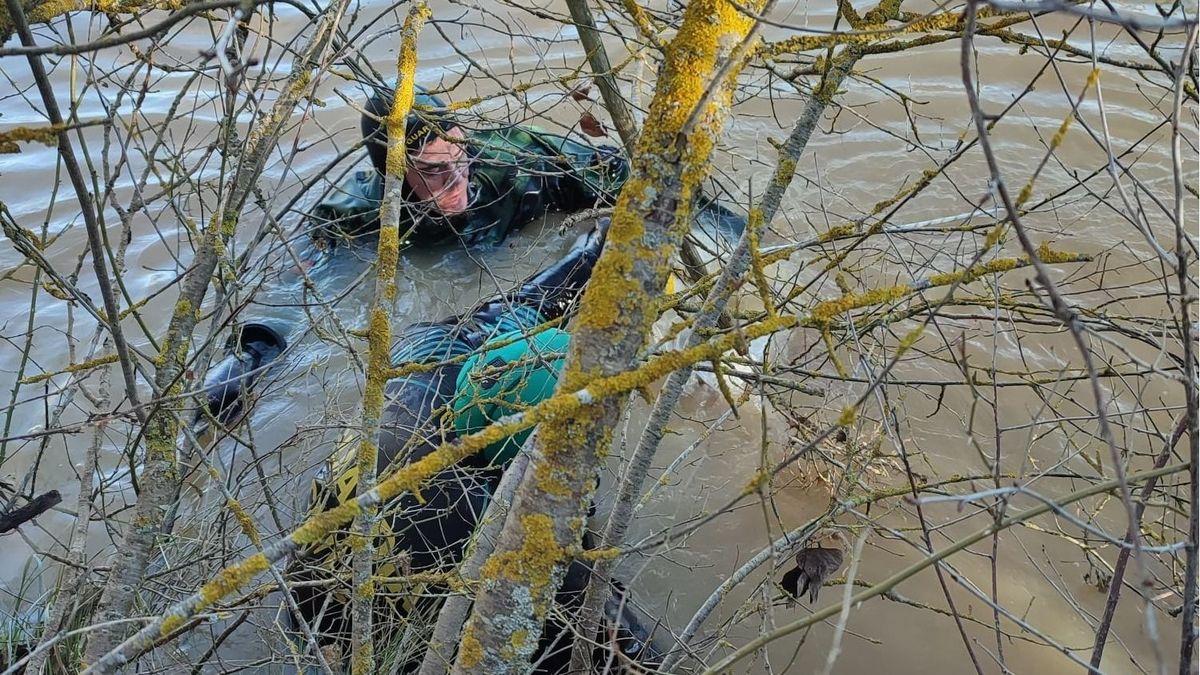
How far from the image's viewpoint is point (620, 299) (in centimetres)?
98

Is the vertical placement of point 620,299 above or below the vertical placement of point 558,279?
above

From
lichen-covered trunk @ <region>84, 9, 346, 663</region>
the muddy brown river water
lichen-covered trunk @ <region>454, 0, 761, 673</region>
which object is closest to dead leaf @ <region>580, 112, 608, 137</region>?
the muddy brown river water

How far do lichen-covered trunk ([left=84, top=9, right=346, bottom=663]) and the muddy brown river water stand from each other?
0.27ft

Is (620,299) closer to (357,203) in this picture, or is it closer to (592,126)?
(592,126)

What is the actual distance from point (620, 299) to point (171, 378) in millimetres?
967

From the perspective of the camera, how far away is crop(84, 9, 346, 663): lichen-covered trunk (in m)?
1.45

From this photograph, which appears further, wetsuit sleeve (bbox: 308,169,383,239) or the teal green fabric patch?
wetsuit sleeve (bbox: 308,169,383,239)

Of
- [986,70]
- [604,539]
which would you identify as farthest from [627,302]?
[986,70]

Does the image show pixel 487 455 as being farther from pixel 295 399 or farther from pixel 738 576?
pixel 295 399

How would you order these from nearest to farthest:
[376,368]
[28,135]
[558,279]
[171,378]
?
[28,135], [376,368], [171,378], [558,279]

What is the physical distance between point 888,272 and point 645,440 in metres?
3.05

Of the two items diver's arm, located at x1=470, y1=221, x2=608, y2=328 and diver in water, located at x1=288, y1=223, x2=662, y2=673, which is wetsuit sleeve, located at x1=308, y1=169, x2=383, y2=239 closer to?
diver's arm, located at x1=470, y1=221, x2=608, y2=328

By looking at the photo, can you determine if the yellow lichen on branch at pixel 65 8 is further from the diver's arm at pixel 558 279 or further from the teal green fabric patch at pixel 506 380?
the diver's arm at pixel 558 279

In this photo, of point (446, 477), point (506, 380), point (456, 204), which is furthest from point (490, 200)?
point (506, 380)
